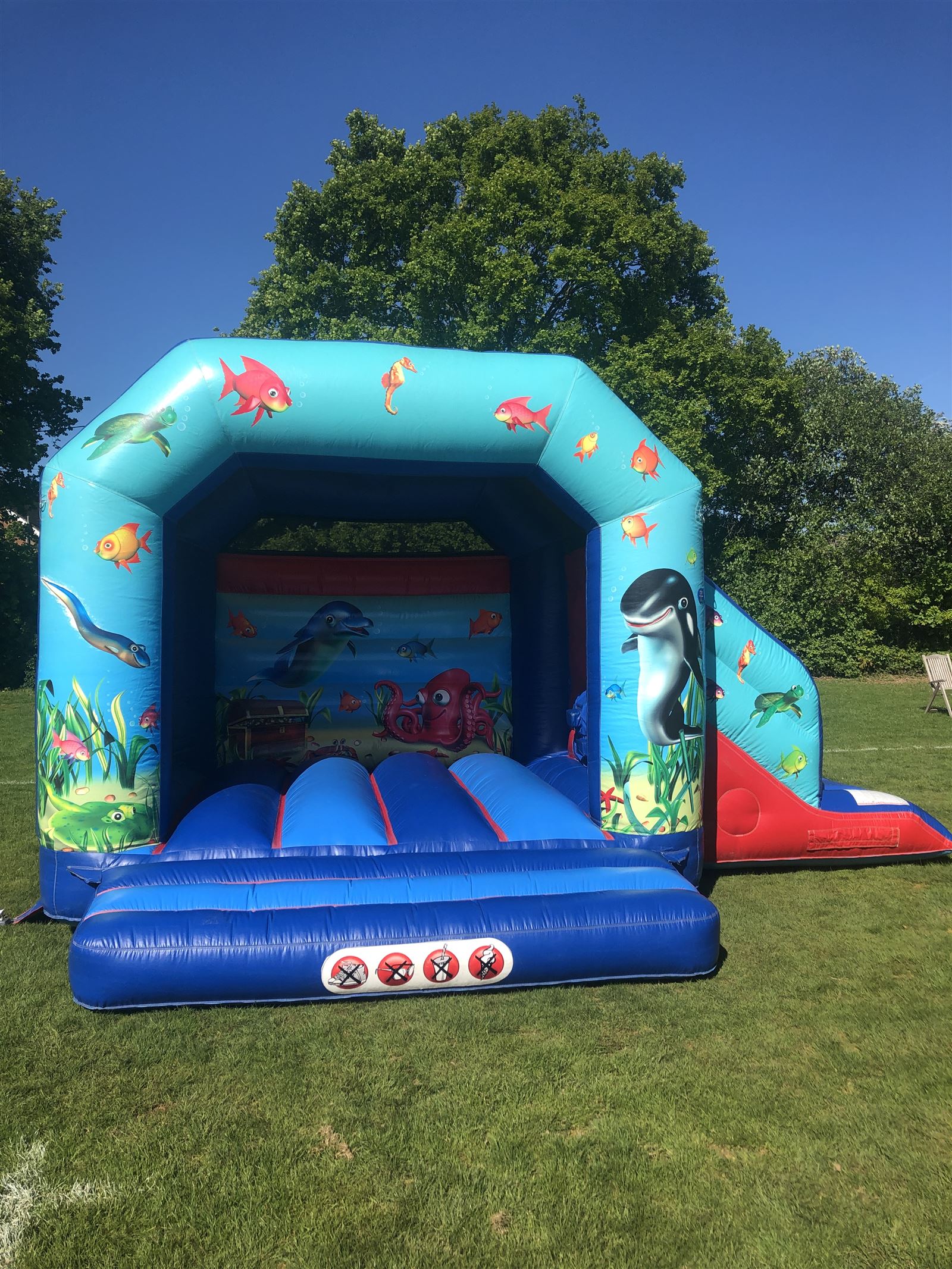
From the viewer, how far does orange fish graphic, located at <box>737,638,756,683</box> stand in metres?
5.16

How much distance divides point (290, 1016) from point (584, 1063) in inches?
44.4

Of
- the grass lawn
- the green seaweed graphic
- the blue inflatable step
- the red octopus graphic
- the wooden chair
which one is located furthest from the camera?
the wooden chair

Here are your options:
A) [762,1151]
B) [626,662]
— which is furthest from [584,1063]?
[626,662]

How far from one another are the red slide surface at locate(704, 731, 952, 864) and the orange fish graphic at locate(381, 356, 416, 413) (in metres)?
2.48

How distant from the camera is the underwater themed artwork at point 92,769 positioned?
4.11 meters

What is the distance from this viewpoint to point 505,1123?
2.74 m

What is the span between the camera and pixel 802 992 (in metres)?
3.70

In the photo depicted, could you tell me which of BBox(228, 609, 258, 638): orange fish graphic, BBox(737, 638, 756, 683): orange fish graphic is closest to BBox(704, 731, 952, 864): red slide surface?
BBox(737, 638, 756, 683): orange fish graphic

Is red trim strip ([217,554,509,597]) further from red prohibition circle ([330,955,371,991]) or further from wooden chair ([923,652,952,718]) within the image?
wooden chair ([923,652,952,718])

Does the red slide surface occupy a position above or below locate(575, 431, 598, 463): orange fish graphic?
below

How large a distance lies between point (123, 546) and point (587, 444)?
7.35 ft

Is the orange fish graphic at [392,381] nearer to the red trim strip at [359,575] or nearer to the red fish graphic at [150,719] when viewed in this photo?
the red fish graphic at [150,719]

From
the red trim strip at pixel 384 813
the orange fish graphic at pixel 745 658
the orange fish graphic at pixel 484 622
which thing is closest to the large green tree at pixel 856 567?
the orange fish graphic at pixel 484 622

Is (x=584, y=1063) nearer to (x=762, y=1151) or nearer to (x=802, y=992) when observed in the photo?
(x=762, y=1151)
